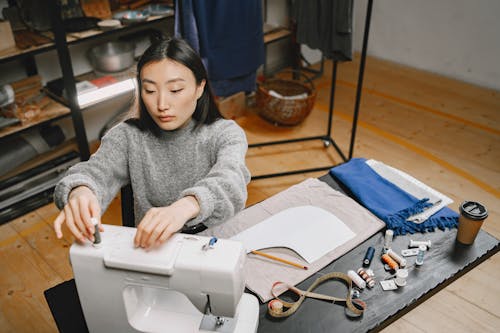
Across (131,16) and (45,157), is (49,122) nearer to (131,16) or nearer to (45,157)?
(45,157)

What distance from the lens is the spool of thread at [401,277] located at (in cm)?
132

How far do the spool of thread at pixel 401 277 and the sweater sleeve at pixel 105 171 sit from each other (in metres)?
0.83

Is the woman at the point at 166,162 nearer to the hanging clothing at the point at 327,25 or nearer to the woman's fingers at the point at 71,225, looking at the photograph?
the woman's fingers at the point at 71,225

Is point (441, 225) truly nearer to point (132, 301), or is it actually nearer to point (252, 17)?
point (132, 301)

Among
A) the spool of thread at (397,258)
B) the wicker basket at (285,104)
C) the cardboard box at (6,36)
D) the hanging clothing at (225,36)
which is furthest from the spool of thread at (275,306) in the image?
the wicker basket at (285,104)

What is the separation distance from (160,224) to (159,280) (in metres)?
0.12

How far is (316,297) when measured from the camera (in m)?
1.28

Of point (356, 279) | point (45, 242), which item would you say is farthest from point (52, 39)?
point (356, 279)

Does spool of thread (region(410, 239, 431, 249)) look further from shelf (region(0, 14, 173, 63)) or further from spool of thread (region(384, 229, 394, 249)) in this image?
shelf (region(0, 14, 173, 63))

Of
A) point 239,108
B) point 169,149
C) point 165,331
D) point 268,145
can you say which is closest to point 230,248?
point 165,331

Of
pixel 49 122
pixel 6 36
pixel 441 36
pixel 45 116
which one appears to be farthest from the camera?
pixel 441 36

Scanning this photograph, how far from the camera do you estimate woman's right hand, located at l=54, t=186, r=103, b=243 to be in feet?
3.50

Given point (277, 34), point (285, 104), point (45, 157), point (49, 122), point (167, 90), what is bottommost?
point (45, 157)

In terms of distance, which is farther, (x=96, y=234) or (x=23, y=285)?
(x=23, y=285)
